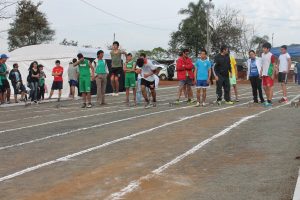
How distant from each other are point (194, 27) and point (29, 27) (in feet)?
63.6

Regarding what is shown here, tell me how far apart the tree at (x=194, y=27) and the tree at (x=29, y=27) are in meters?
16.4

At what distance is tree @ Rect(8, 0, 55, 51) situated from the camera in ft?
181

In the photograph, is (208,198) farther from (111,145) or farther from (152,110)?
(152,110)

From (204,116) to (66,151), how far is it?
513 centimetres

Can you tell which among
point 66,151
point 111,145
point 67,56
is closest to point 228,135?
point 111,145

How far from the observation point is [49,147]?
8.66 meters

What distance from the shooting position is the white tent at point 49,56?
25219 millimetres

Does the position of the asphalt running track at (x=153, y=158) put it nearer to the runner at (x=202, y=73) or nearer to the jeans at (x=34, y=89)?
the runner at (x=202, y=73)

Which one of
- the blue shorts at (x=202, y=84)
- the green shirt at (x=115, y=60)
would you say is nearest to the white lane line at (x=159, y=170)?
the blue shorts at (x=202, y=84)

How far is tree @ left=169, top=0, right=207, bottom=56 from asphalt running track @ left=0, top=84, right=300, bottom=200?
51616 millimetres

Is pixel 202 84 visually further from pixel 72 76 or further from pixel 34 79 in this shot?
pixel 72 76

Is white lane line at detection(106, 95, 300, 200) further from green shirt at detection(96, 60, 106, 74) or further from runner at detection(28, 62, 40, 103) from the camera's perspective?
runner at detection(28, 62, 40, 103)

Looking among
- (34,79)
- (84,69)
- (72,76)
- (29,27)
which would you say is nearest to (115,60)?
(84,69)

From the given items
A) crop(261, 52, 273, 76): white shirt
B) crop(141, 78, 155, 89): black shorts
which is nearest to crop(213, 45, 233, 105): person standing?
crop(261, 52, 273, 76): white shirt
